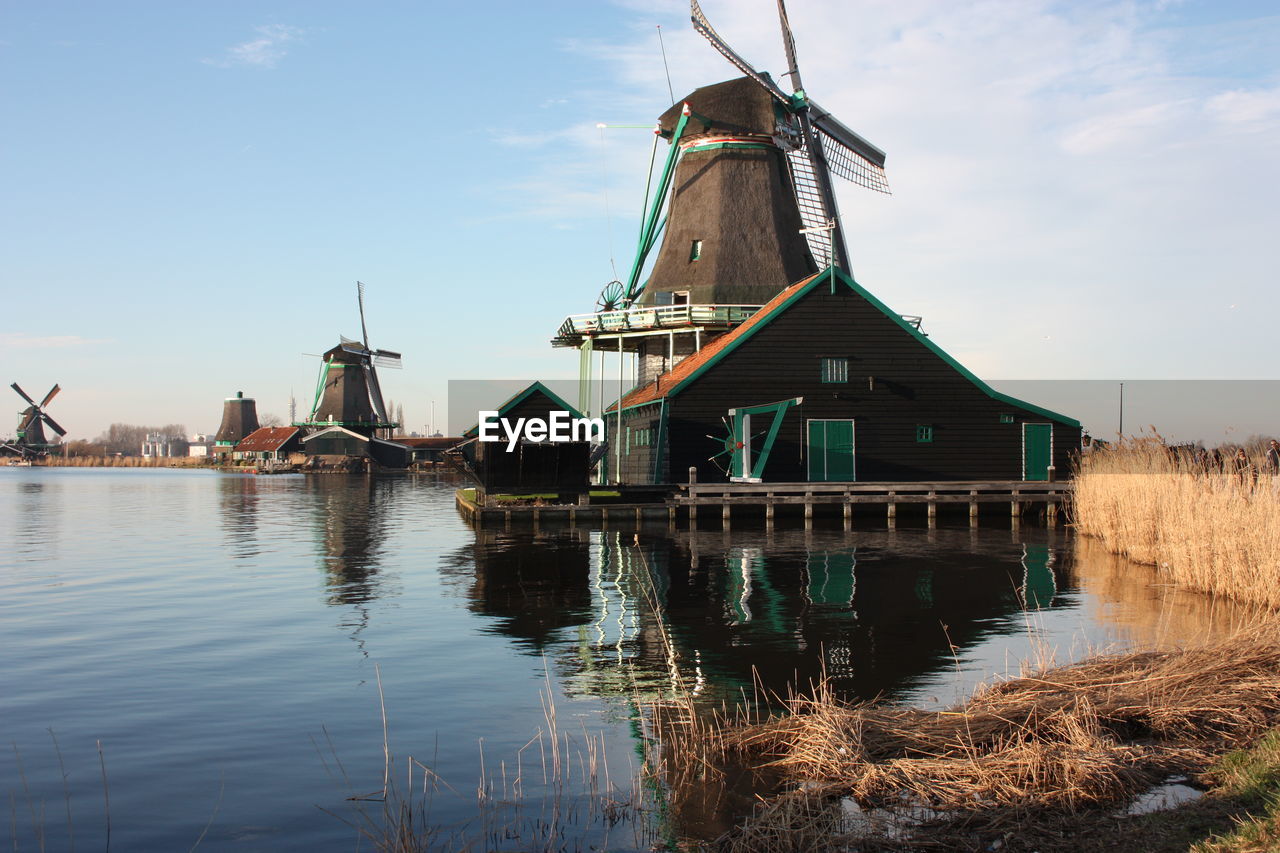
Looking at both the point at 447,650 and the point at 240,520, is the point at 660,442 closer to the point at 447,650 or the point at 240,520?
the point at 240,520

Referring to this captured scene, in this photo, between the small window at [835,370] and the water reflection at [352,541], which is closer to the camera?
the water reflection at [352,541]

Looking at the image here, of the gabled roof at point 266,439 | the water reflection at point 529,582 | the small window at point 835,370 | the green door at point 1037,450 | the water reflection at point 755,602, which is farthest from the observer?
the gabled roof at point 266,439

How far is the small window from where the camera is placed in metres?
32.6

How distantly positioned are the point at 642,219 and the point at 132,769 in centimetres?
3746

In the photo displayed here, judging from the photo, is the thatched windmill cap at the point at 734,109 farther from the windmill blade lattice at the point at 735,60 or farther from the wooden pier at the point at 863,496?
the wooden pier at the point at 863,496

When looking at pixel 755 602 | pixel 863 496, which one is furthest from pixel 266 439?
pixel 755 602

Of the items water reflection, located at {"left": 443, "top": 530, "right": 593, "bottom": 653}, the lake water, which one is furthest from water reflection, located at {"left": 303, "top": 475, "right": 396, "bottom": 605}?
water reflection, located at {"left": 443, "top": 530, "right": 593, "bottom": 653}

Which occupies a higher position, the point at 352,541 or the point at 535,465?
the point at 535,465

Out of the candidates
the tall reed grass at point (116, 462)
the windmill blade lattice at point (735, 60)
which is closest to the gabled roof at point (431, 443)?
the tall reed grass at point (116, 462)

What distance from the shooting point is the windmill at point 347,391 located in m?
91.8

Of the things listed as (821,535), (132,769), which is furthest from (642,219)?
(132,769)

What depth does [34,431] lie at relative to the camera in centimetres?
13025

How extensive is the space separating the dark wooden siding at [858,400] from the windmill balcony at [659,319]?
5.86m

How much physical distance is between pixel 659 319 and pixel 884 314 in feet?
30.0
